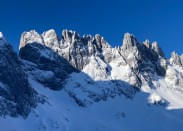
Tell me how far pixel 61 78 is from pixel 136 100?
105ft

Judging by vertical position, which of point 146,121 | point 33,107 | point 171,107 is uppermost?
point 171,107

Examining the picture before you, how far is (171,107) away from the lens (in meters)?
196

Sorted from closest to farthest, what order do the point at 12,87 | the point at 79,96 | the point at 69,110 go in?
the point at 12,87 < the point at 69,110 < the point at 79,96

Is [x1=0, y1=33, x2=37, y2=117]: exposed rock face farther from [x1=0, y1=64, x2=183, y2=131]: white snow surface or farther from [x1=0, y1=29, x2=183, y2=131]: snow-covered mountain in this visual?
[x1=0, y1=64, x2=183, y2=131]: white snow surface

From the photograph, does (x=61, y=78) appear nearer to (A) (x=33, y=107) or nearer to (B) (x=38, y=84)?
(B) (x=38, y=84)

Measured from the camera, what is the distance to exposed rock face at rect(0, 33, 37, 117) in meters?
151

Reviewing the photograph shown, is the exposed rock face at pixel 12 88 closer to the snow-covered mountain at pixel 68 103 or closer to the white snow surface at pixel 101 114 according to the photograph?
the snow-covered mountain at pixel 68 103

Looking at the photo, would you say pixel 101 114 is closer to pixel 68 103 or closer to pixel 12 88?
pixel 68 103

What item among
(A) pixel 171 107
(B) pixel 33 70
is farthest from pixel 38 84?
(A) pixel 171 107

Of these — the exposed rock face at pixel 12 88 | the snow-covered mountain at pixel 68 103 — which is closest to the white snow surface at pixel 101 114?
the snow-covered mountain at pixel 68 103

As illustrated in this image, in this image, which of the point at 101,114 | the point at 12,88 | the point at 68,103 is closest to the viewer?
the point at 12,88

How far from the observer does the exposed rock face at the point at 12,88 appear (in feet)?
496

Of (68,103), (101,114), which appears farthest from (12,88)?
(101,114)

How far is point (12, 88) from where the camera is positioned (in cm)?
15962
